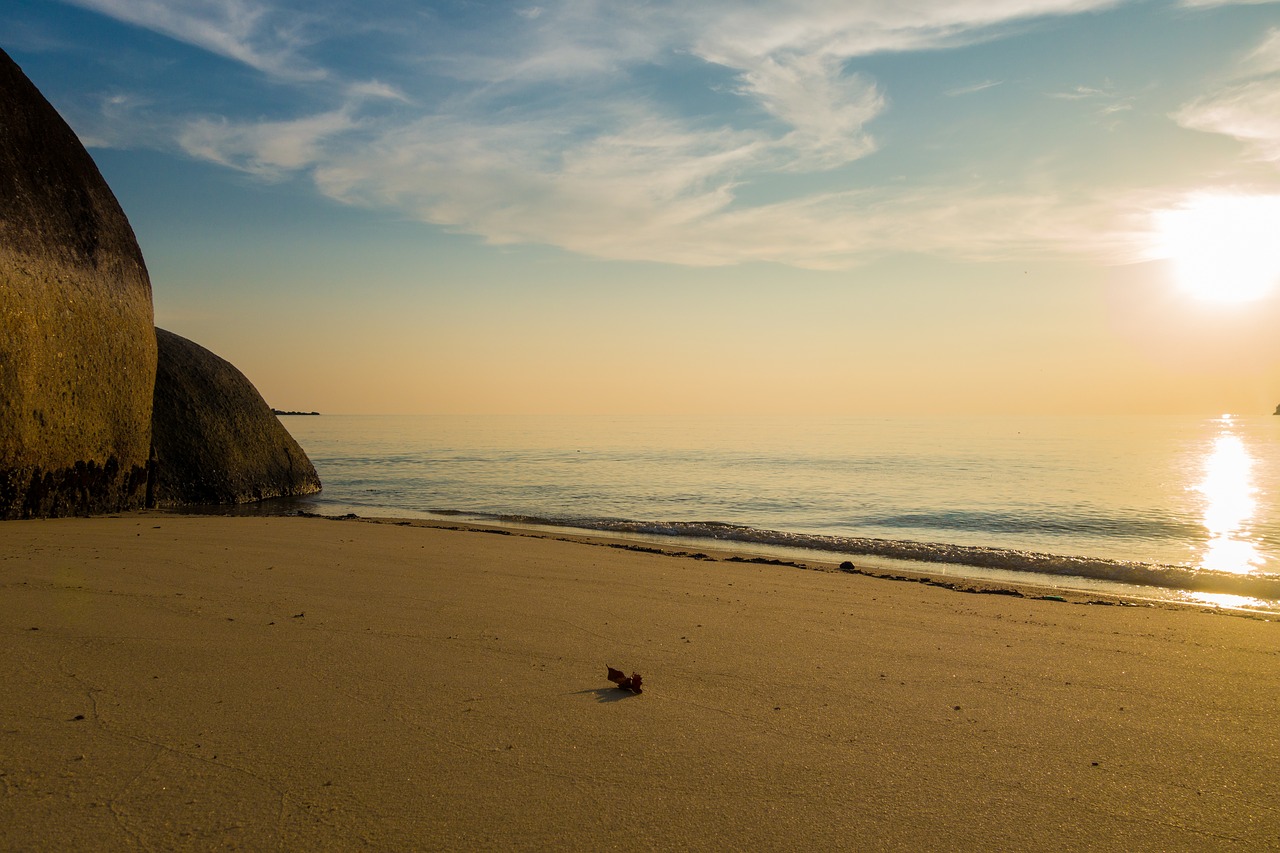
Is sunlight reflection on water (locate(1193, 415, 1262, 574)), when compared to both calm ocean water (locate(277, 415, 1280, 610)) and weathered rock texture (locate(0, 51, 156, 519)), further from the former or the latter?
weathered rock texture (locate(0, 51, 156, 519))

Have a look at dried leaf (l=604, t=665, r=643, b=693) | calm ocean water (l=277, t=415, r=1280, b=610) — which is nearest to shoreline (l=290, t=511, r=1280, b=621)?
calm ocean water (l=277, t=415, r=1280, b=610)

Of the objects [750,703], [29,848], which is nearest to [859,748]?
[750,703]

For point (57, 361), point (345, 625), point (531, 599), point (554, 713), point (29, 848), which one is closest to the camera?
point (29, 848)

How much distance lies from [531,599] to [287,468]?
12344 millimetres

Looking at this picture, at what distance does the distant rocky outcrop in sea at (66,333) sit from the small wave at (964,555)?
687 cm

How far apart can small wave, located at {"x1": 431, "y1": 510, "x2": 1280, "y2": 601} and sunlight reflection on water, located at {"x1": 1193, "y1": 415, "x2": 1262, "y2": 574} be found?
1.00 m

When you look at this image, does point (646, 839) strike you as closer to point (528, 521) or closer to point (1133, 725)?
point (1133, 725)

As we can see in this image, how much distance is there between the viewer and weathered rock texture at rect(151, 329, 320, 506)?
13227 millimetres

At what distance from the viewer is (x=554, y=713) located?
132 inches

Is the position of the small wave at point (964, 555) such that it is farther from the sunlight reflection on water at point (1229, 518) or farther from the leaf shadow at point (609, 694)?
the leaf shadow at point (609, 694)

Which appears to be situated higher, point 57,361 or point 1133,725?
point 57,361

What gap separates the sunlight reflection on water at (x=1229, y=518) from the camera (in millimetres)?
11688

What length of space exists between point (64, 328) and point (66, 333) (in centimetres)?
6

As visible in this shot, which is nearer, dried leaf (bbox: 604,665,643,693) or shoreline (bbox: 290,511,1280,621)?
dried leaf (bbox: 604,665,643,693)
